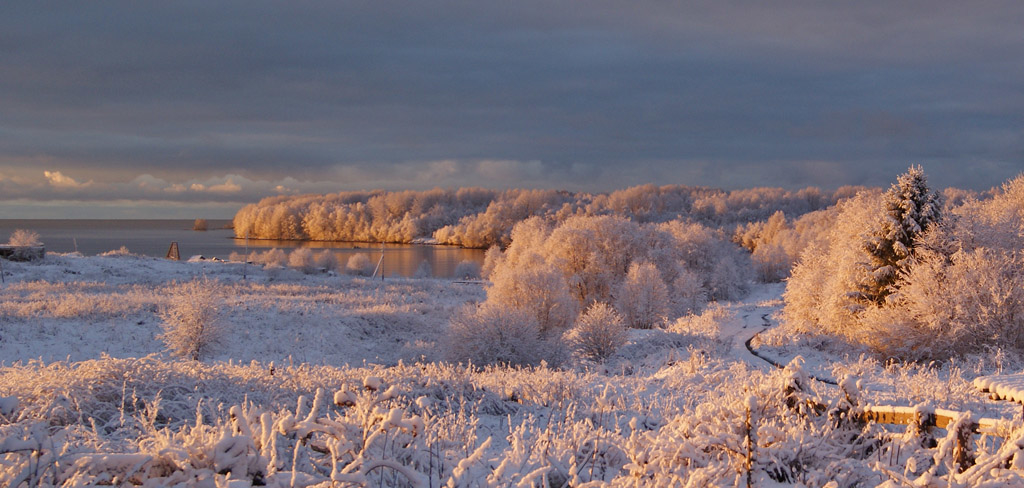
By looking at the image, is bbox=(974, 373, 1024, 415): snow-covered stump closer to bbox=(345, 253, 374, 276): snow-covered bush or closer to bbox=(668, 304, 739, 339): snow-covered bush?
bbox=(668, 304, 739, 339): snow-covered bush

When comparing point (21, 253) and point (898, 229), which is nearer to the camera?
point (898, 229)

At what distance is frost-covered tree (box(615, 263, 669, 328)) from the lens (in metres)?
35.8

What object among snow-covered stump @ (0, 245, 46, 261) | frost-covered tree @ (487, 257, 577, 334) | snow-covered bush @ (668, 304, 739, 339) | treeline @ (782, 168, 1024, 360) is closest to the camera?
treeline @ (782, 168, 1024, 360)

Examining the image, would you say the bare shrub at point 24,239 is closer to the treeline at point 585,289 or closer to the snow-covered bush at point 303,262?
Answer: the snow-covered bush at point 303,262

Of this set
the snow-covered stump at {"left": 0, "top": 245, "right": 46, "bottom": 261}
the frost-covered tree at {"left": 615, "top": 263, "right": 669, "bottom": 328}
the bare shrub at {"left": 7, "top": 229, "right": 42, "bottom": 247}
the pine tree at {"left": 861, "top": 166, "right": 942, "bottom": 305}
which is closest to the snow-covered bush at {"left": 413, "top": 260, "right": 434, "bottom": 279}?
the snow-covered stump at {"left": 0, "top": 245, "right": 46, "bottom": 261}

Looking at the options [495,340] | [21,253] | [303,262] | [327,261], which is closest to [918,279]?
[495,340]

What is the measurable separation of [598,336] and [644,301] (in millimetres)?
15727

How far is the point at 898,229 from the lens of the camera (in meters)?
20.7

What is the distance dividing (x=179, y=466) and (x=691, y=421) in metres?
3.57

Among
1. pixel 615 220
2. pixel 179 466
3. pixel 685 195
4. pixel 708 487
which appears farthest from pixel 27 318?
pixel 685 195

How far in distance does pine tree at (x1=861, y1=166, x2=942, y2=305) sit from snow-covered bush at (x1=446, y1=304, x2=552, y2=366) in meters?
11.6

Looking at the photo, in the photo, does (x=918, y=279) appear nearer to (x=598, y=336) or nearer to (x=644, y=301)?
(x=598, y=336)

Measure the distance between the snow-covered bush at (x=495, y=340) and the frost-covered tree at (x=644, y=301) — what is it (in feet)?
49.5

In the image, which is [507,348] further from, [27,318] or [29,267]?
[29,267]
